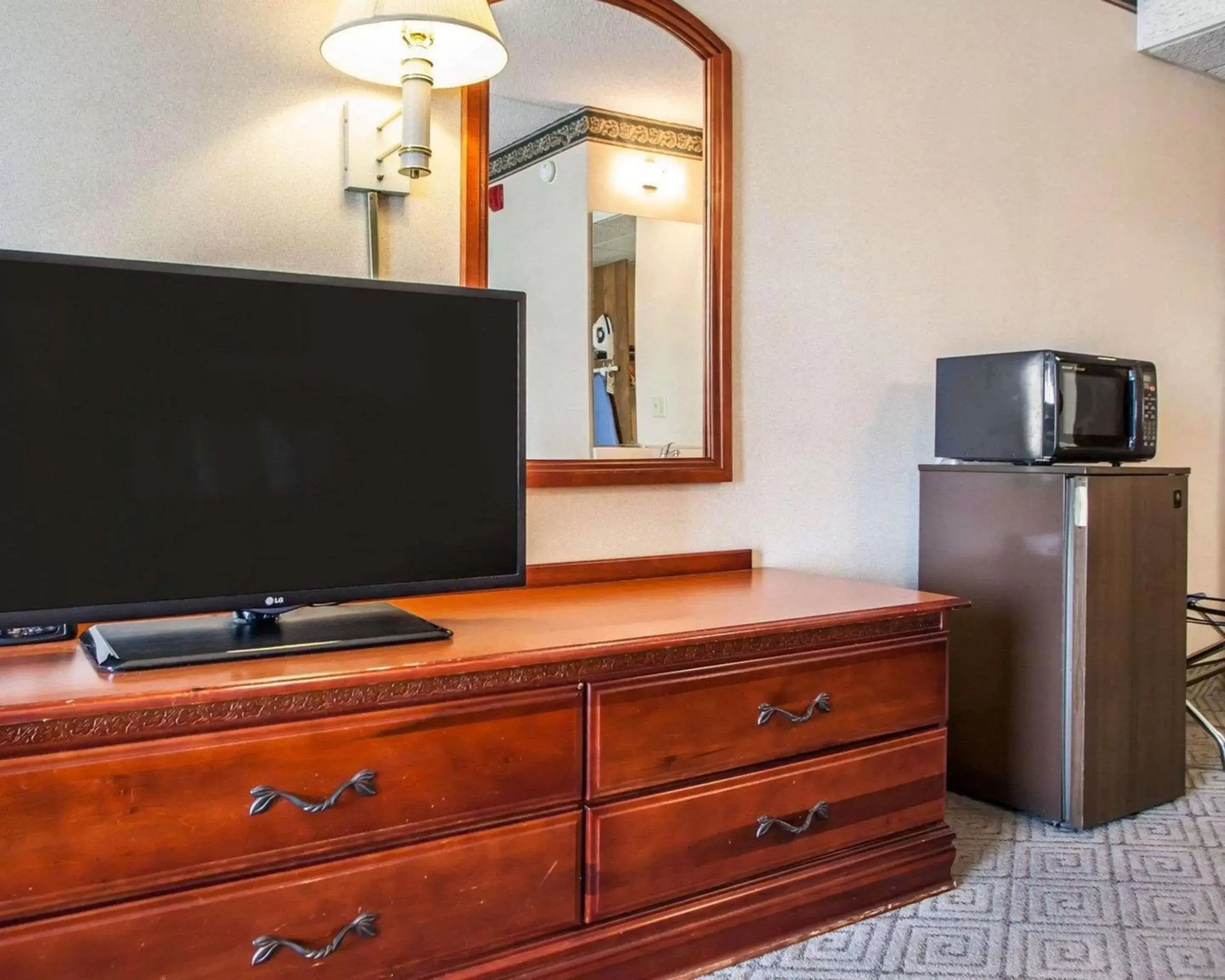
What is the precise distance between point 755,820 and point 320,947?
80 centimetres

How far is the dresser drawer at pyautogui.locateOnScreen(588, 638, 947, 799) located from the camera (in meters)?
1.64

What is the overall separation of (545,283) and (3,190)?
101 cm

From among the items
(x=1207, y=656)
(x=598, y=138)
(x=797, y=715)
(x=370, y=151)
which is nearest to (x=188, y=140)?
(x=370, y=151)

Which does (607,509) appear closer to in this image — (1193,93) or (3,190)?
(3,190)

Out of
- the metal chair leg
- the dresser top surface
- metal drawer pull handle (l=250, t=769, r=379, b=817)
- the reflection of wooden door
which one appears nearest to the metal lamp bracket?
the reflection of wooden door

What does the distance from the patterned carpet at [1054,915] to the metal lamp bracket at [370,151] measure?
1.61 meters

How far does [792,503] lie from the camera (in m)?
2.61

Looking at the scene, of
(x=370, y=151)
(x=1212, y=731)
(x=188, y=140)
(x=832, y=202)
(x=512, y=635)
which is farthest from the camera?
(x=1212, y=731)

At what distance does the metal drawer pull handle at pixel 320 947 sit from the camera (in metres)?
1.35

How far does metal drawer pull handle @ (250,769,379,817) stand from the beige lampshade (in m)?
1.22

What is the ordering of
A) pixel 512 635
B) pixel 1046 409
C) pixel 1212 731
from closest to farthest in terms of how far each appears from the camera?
pixel 512 635
pixel 1046 409
pixel 1212 731

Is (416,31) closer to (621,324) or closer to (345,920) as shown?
(621,324)

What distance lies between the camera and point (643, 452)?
2.33m

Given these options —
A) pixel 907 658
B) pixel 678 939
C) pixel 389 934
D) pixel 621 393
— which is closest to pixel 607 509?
pixel 621 393
